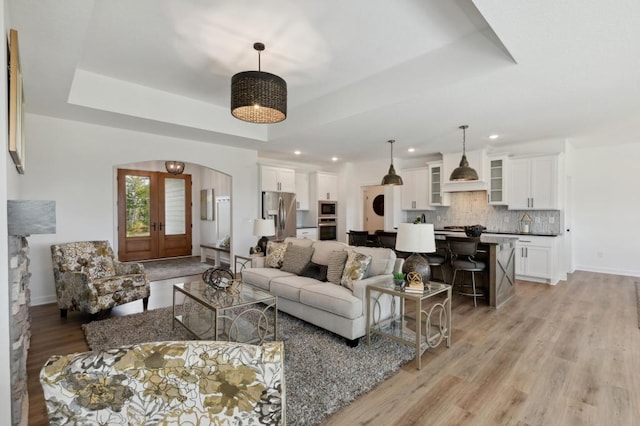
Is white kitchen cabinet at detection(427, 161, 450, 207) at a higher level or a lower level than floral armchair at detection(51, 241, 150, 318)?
higher

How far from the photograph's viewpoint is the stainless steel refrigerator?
271 inches

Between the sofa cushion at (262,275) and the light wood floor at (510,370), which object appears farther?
the sofa cushion at (262,275)

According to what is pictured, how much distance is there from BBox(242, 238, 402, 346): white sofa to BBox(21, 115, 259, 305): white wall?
2706mm

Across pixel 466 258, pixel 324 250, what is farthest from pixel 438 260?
pixel 324 250

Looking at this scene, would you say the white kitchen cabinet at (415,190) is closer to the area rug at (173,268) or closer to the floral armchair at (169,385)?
the area rug at (173,268)

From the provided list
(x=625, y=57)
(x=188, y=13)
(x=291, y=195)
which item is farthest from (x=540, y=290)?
(x=188, y=13)

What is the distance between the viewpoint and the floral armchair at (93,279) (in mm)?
3627

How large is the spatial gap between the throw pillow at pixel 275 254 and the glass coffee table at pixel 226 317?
96cm

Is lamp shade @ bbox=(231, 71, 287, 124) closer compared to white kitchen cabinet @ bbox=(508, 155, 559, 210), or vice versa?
lamp shade @ bbox=(231, 71, 287, 124)

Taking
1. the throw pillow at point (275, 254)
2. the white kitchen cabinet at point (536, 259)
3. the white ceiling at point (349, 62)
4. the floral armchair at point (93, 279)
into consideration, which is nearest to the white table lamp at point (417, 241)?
the white ceiling at point (349, 62)

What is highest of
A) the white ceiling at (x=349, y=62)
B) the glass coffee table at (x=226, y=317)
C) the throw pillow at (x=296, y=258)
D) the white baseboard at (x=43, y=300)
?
the white ceiling at (x=349, y=62)

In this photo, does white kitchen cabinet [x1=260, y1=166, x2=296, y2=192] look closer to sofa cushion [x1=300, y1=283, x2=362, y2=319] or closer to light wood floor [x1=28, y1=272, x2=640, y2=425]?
light wood floor [x1=28, y1=272, x2=640, y2=425]

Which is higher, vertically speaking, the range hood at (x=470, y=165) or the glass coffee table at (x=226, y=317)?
the range hood at (x=470, y=165)

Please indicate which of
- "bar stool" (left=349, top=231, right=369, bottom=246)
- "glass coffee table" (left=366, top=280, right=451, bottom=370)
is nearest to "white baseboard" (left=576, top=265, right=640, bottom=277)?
"bar stool" (left=349, top=231, right=369, bottom=246)
